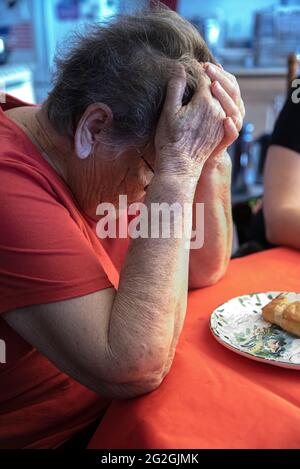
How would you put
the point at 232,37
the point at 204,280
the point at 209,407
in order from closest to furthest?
the point at 209,407 → the point at 204,280 → the point at 232,37

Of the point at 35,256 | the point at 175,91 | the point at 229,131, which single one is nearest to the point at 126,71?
the point at 175,91

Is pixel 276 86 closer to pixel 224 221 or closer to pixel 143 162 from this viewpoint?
pixel 224 221

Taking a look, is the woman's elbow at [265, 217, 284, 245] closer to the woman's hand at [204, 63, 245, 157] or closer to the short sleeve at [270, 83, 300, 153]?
the short sleeve at [270, 83, 300, 153]

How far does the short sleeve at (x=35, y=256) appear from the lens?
2.58 ft

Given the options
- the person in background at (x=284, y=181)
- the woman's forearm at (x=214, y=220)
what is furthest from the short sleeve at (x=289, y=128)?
the woman's forearm at (x=214, y=220)

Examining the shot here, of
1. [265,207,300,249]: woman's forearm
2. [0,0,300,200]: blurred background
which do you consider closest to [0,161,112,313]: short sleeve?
[265,207,300,249]: woman's forearm

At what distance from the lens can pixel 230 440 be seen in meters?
0.67

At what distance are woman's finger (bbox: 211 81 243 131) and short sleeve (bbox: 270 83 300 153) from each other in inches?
21.6

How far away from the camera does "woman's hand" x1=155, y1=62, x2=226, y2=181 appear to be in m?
0.87

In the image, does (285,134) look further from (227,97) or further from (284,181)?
(227,97)

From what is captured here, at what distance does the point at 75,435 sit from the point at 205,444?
1.24 feet

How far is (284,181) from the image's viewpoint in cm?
142

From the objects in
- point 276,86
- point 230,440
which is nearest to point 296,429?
point 230,440

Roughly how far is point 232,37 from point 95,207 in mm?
3526
